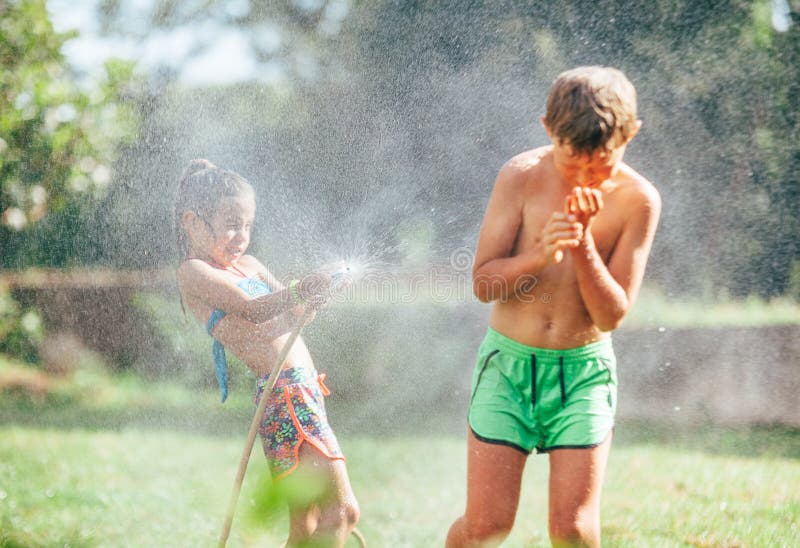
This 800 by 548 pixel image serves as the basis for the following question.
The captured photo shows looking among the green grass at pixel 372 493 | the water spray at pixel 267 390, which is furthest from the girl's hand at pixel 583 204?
the green grass at pixel 372 493

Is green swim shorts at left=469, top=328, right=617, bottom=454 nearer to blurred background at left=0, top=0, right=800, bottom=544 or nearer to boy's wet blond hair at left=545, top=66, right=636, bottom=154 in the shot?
boy's wet blond hair at left=545, top=66, right=636, bottom=154

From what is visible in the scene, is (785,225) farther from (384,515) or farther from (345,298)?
(384,515)

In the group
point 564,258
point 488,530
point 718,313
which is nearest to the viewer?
point 488,530

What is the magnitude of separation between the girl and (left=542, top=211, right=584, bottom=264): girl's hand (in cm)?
88

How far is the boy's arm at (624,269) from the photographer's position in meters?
2.38

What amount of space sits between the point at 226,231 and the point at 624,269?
140cm

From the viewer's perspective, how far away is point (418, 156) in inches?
232

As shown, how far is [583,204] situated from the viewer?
2.24 metres

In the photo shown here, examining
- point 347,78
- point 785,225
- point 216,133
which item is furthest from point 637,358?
point 216,133

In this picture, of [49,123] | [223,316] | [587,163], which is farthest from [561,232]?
[49,123]

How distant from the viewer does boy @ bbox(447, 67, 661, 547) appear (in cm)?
239

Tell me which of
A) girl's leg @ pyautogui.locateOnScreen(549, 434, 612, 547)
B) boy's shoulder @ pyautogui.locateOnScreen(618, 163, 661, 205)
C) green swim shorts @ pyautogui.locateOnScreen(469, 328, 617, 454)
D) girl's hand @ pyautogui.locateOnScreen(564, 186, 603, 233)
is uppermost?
boy's shoulder @ pyautogui.locateOnScreen(618, 163, 661, 205)

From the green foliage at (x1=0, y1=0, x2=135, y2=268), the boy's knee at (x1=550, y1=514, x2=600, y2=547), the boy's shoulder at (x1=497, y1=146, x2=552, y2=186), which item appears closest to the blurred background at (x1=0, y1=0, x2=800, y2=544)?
the green foliage at (x1=0, y1=0, x2=135, y2=268)

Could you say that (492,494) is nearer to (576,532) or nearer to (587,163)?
(576,532)
